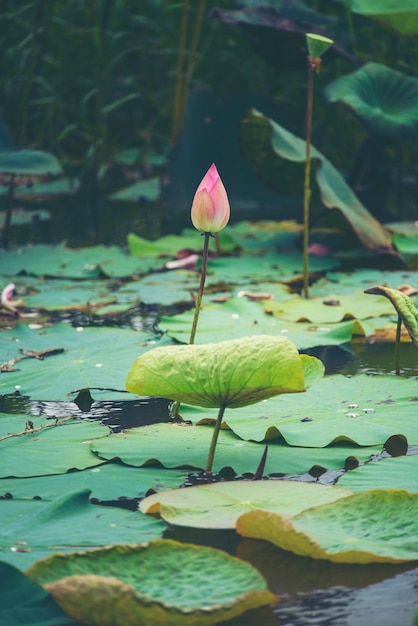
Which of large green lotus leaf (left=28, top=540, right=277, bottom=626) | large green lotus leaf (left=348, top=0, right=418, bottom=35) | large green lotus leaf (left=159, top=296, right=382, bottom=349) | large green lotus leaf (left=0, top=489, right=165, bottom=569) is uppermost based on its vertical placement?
large green lotus leaf (left=348, top=0, right=418, bottom=35)

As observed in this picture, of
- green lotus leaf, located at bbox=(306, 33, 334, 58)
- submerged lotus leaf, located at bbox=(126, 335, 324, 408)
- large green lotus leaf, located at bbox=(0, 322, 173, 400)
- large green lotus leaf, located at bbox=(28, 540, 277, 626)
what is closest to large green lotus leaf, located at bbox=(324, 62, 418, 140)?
green lotus leaf, located at bbox=(306, 33, 334, 58)

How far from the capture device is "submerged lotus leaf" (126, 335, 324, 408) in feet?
4.76

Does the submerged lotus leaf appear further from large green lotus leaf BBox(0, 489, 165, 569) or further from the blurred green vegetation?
the blurred green vegetation

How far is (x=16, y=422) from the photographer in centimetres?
180

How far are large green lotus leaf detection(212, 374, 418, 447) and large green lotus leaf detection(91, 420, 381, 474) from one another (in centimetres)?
2

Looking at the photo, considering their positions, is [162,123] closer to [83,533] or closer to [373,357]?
[373,357]

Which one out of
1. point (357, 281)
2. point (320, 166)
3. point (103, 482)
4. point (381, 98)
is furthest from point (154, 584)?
point (381, 98)

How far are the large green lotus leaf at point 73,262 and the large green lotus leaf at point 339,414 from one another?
151 cm

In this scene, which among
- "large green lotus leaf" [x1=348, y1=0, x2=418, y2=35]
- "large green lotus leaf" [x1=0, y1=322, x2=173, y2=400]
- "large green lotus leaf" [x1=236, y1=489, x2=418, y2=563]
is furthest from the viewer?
"large green lotus leaf" [x1=348, y1=0, x2=418, y2=35]

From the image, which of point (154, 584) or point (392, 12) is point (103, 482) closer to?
point (154, 584)

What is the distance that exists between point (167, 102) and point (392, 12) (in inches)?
92.9

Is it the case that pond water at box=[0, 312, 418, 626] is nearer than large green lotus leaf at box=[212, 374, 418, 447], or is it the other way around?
pond water at box=[0, 312, 418, 626]

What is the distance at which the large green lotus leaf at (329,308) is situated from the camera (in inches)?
103

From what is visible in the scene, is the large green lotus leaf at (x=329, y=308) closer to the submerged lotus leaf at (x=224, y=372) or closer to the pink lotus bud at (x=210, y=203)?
the pink lotus bud at (x=210, y=203)
